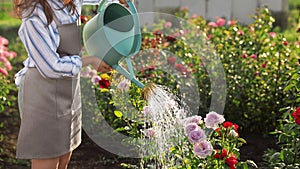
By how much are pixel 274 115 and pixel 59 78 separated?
2.10 m

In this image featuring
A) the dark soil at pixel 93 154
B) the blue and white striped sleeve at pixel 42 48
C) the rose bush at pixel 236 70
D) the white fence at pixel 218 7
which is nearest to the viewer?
the blue and white striped sleeve at pixel 42 48

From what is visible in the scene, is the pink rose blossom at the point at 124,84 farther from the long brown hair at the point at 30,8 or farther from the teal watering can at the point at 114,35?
the long brown hair at the point at 30,8

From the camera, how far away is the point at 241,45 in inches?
185

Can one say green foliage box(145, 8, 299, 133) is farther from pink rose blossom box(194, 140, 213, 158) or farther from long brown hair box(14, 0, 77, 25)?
long brown hair box(14, 0, 77, 25)

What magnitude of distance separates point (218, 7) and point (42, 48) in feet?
18.3

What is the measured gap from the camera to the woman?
105 inches

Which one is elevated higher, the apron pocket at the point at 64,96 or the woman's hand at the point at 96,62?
the woman's hand at the point at 96,62

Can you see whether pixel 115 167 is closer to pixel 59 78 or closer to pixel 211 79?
pixel 211 79

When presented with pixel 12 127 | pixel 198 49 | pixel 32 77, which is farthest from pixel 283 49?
pixel 32 77

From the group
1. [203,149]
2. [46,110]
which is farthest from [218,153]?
[46,110]

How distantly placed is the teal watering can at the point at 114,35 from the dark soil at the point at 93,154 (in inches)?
53.1

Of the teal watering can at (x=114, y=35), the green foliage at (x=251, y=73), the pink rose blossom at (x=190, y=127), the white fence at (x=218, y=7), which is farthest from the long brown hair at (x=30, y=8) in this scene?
the white fence at (x=218, y=7)

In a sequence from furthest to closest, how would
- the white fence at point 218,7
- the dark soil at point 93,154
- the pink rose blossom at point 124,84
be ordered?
the white fence at point 218,7, the dark soil at point 93,154, the pink rose blossom at point 124,84

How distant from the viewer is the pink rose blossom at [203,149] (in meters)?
2.85
